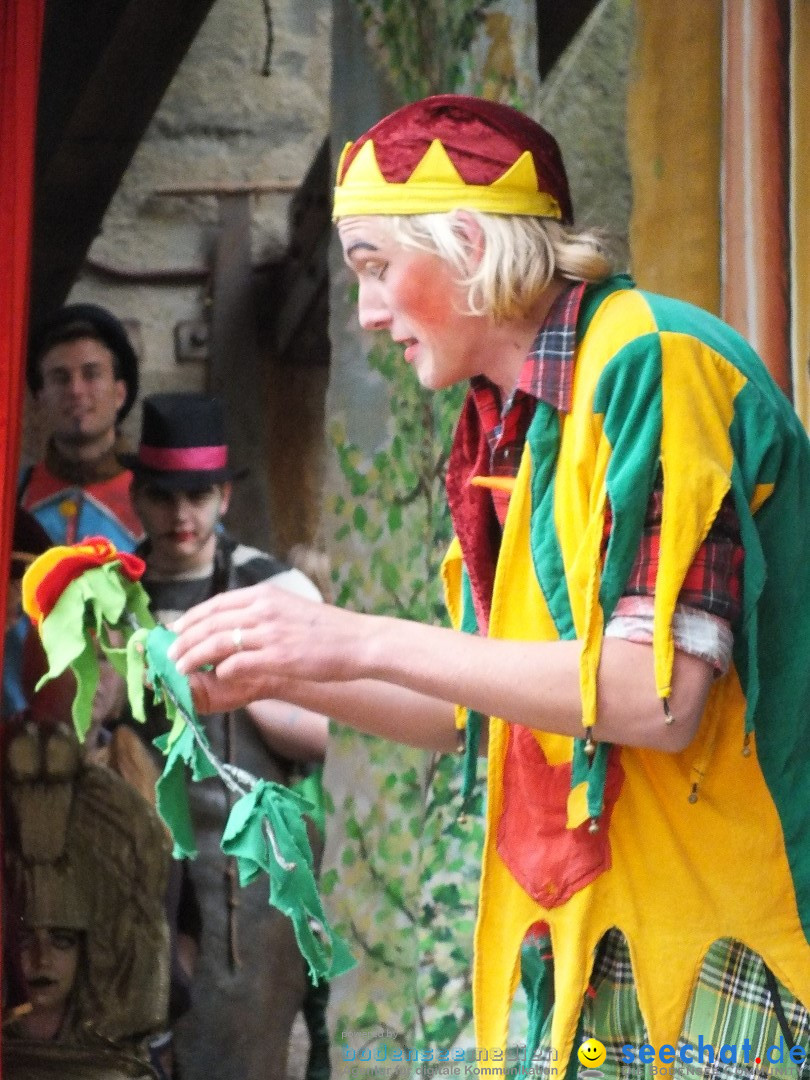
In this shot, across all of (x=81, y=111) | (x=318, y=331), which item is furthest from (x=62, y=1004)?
(x=81, y=111)

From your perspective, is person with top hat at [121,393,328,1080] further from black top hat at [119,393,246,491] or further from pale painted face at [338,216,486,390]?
pale painted face at [338,216,486,390]

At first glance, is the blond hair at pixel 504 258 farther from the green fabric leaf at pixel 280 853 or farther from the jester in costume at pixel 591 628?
the green fabric leaf at pixel 280 853

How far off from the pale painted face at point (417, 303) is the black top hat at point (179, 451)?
65.9 inches

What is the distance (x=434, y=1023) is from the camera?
8.16ft

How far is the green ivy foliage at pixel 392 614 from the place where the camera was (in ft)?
8.53

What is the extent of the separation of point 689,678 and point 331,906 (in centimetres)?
156

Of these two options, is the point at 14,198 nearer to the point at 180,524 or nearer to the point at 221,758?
the point at 180,524

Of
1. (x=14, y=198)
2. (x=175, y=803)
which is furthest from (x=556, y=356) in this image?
(x=14, y=198)

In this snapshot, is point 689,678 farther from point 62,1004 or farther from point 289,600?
point 62,1004

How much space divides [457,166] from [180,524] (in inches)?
70.2

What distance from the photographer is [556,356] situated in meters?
1.33

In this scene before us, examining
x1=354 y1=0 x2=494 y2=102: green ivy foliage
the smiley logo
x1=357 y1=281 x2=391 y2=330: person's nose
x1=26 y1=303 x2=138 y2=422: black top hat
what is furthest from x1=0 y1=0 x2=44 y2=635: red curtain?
the smiley logo

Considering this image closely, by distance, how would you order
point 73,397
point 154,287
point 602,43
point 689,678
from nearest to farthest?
1. point 689,678
2. point 602,43
3. point 73,397
4. point 154,287

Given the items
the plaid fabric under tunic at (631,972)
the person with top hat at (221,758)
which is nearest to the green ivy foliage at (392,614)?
the person with top hat at (221,758)
